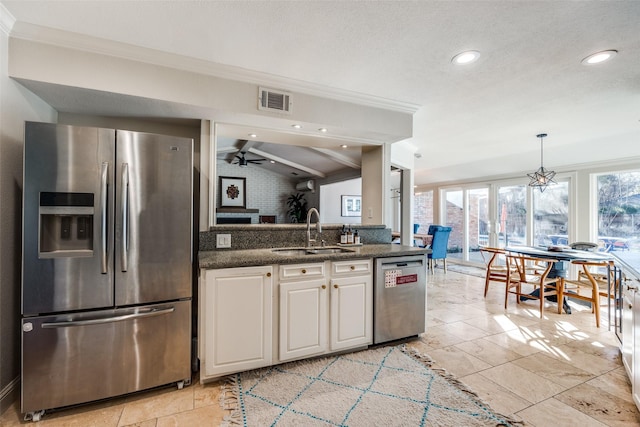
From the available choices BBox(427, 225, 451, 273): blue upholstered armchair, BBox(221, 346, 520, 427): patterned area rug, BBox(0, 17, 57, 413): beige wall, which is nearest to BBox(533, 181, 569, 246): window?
Answer: BBox(427, 225, 451, 273): blue upholstered armchair

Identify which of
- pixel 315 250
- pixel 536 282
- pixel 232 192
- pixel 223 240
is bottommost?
pixel 536 282

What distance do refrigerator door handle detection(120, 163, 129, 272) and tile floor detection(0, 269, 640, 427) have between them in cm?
92

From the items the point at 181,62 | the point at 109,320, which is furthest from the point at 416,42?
the point at 109,320

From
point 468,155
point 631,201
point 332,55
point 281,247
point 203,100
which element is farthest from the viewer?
point 468,155

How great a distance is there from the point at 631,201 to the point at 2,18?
7.46 meters

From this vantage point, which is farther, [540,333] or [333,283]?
[540,333]

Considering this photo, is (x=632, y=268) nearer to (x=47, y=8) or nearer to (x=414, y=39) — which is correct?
(x=414, y=39)

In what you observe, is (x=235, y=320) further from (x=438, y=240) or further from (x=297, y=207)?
(x=297, y=207)

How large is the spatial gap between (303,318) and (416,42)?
220cm

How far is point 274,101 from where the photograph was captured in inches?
101

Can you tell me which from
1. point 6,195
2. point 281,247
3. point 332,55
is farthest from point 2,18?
point 281,247

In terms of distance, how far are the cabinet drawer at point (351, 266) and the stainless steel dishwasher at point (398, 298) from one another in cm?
11

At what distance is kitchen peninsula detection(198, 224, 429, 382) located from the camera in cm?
211

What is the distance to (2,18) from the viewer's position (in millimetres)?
1737
